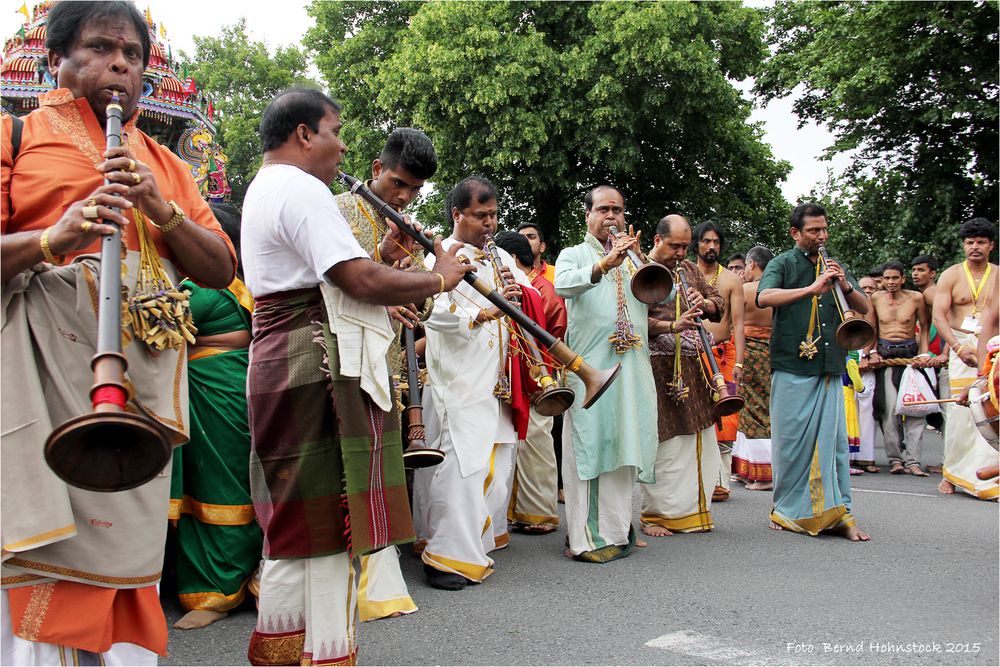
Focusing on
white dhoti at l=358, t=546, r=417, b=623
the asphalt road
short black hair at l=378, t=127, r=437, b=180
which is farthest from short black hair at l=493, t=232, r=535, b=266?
white dhoti at l=358, t=546, r=417, b=623

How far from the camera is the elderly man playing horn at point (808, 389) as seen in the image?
19.3 ft

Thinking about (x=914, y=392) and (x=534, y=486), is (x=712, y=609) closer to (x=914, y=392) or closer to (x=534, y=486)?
(x=534, y=486)

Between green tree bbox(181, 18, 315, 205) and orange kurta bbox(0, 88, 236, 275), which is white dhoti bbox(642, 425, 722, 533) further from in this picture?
green tree bbox(181, 18, 315, 205)

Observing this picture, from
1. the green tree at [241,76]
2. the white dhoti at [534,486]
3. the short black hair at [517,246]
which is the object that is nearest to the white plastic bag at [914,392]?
the short black hair at [517,246]

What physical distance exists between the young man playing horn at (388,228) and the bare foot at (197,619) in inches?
26.5

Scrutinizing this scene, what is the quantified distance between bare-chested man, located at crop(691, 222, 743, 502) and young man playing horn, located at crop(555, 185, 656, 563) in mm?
2095

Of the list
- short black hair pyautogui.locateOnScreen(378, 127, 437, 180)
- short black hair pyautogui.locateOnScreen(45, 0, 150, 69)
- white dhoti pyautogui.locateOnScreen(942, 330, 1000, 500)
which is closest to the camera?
short black hair pyautogui.locateOnScreen(45, 0, 150, 69)

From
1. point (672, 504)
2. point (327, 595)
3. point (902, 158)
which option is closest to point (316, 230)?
point (327, 595)

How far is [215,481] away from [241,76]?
116ft

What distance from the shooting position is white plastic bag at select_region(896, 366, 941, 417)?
8898 millimetres

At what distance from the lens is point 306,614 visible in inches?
107

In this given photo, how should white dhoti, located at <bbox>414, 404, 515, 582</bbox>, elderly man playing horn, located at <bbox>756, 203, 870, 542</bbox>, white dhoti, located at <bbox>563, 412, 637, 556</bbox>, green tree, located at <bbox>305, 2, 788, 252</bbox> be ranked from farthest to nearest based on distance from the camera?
green tree, located at <bbox>305, 2, 788, 252</bbox> → elderly man playing horn, located at <bbox>756, 203, 870, 542</bbox> → white dhoti, located at <bbox>563, 412, 637, 556</bbox> → white dhoti, located at <bbox>414, 404, 515, 582</bbox>

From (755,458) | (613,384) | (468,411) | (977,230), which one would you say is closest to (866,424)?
(755,458)

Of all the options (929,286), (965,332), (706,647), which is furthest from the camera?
(929,286)
